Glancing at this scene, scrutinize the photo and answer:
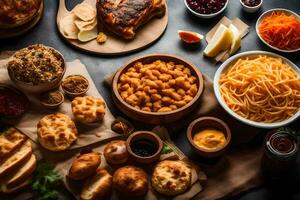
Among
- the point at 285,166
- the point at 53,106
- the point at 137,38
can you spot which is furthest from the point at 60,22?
the point at 285,166

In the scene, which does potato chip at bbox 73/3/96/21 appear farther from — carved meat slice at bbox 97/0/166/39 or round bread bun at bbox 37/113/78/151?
round bread bun at bbox 37/113/78/151

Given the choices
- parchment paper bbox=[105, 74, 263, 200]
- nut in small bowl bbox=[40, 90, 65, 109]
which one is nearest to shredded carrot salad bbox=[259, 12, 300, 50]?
parchment paper bbox=[105, 74, 263, 200]

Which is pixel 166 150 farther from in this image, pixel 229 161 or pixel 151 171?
pixel 229 161

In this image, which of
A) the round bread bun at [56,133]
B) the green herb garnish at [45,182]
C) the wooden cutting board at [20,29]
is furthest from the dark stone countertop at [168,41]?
the green herb garnish at [45,182]

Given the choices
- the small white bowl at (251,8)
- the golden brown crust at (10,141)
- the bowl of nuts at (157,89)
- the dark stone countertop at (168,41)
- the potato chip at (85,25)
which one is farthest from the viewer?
the small white bowl at (251,8)

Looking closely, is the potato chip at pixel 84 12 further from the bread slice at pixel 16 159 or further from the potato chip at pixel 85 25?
the bread slice at pixel 16 159

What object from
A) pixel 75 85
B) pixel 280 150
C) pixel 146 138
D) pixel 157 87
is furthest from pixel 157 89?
pixel 280 150
